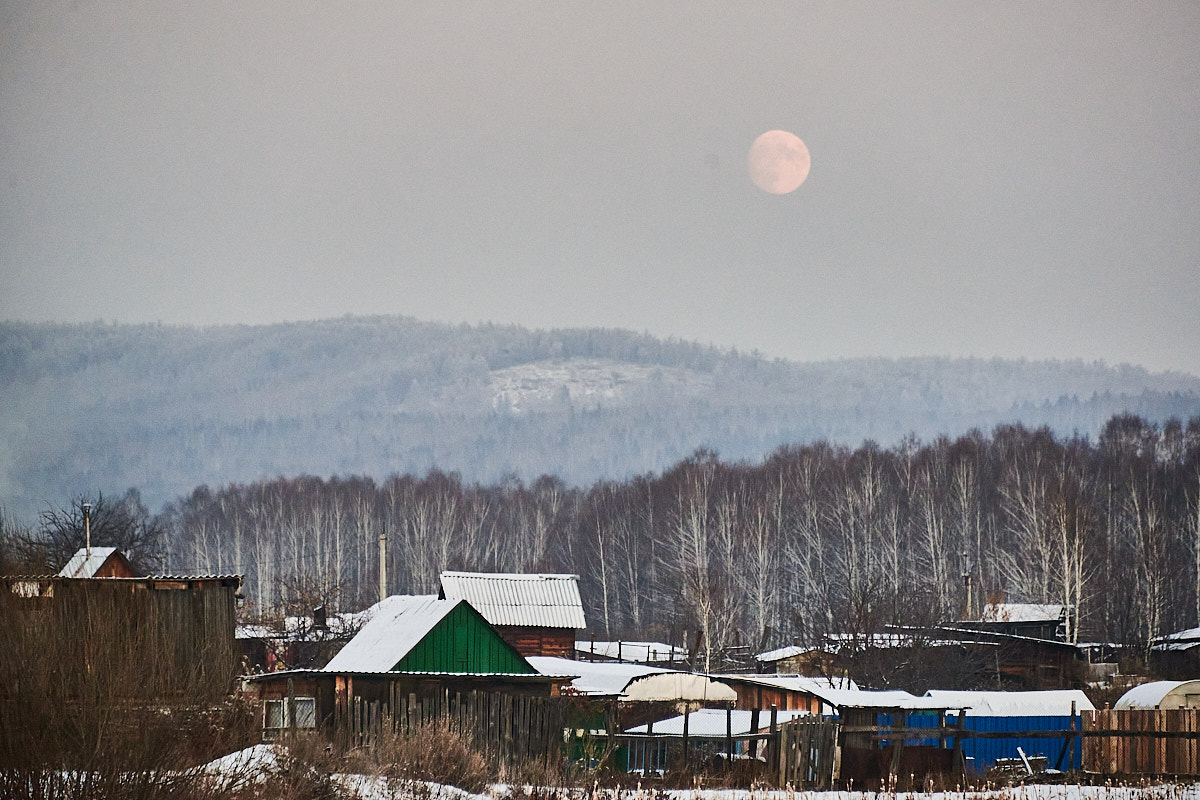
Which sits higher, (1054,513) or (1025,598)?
(1054,513)

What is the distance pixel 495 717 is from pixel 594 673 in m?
17.7

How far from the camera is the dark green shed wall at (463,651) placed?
→ 30188 mm

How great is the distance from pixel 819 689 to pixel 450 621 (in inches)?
365

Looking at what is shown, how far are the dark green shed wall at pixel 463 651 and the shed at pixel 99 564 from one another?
47.5 ft

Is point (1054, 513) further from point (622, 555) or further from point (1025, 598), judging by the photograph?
point (622, 555)

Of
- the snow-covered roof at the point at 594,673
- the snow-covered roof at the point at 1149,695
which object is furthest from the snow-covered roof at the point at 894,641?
the snow-covered roof at the point at 1149,695

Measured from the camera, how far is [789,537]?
317ft

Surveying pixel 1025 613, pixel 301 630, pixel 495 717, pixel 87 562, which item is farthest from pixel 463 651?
pixel 1025 613

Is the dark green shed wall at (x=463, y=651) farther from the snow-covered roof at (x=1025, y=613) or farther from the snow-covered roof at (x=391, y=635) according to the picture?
the snow-covered roof at (x=1025, y=613)

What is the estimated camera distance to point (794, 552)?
93.1 meters

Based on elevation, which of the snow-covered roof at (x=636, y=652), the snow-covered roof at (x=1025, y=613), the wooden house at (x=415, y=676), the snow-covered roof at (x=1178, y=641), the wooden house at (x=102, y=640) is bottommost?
the snow-covered roof at (x=636, y=652)

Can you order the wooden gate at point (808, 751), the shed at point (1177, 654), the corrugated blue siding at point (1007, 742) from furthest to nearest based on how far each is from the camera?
the shed at point (1177, 654) < the corrugated blue siding at point (1007, 742) < the wooden gate at point (808, 751)

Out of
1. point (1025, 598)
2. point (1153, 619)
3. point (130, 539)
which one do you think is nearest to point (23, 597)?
point (130, 539)

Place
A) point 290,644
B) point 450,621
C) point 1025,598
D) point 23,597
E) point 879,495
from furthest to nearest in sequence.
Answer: point 879,495 → point 1025,598 → point 290,644 → point 450,621 → point 23,597
